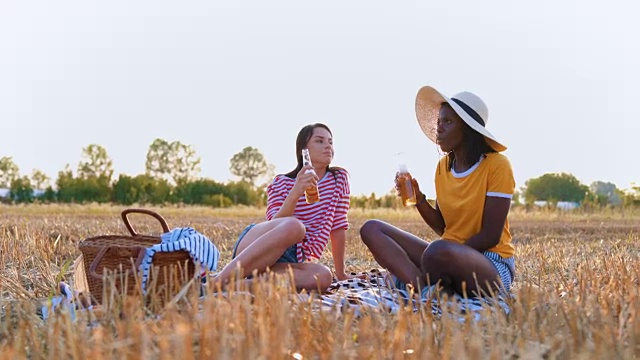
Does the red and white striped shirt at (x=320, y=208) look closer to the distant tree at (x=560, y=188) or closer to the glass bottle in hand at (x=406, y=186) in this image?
the glass bottle in hand at (x=406, y=186)

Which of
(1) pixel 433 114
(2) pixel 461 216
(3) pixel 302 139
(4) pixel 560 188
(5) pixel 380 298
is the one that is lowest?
(5) pixel 380 298

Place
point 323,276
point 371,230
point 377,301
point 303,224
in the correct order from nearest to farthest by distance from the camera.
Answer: point 377,301
point 323,276
point 303,224
point 371,230

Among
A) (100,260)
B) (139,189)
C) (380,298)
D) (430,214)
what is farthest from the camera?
(139,189)

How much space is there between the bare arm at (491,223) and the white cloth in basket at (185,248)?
165 cm

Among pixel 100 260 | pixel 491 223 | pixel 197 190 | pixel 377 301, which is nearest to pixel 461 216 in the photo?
pixel 491 223

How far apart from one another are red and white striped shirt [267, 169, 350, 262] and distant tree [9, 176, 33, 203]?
4137 cm

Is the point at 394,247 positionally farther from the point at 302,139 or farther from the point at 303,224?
the point at 302,139

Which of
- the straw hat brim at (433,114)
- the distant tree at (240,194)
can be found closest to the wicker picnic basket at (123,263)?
the straw hat brim at (433,114)

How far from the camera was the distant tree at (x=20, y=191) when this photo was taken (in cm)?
4403

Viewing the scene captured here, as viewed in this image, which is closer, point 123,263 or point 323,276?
point 123,263

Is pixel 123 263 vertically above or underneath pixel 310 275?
above

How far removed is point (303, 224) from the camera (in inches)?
202

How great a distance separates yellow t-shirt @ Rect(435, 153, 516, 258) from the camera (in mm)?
4820

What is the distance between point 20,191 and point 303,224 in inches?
1682
